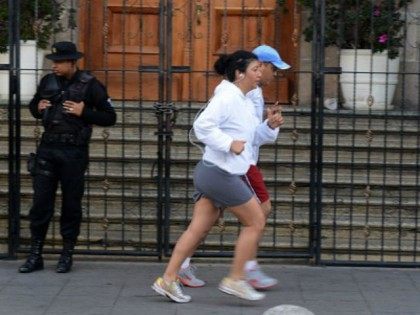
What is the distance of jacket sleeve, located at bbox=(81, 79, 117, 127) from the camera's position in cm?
741

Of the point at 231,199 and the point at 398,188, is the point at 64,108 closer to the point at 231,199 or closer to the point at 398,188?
the point at 231,199

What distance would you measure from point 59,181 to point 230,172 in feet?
5.37

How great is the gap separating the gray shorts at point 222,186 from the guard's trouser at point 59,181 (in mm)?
1201

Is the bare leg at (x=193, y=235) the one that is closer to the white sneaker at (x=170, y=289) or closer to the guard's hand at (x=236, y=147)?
the white sneaker at (x=170, y=289)

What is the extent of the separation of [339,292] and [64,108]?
8.14 ft

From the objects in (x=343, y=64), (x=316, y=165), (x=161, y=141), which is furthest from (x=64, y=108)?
(x=343, y=64)

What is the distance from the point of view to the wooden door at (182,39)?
8695 millimetres

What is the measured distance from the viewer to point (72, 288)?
A: 729 centimetres

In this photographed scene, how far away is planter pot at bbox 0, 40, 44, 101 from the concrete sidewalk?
1.63 meters

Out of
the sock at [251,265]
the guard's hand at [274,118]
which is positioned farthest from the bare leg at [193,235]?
the guard's hand at [274,118]

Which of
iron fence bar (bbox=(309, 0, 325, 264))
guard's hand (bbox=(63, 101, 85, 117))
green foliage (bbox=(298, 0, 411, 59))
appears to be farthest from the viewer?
green foliage (bbox=(298, 0, 411, 59))

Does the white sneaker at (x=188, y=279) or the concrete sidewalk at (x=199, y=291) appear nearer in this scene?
the concrete sidewalk at (x=199, y=291)

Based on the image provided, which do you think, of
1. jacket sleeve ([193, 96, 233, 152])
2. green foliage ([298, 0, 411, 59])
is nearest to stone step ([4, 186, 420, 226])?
green foliage ([298, 0, 411, 59])

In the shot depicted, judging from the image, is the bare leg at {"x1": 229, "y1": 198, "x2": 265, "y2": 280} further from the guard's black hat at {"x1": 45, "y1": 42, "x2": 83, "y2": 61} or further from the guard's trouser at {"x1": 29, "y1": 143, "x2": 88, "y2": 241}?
the guard's black hat at {"x1": 45, "y1": 42, "x2": 83, "y2": 61}
